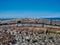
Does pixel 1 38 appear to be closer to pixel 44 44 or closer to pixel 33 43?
pixel 33 43

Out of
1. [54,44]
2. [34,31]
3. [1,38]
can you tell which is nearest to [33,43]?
[54,44]

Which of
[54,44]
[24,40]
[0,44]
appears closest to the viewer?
[0,44]

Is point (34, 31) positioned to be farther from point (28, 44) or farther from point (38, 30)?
point (28, 44)

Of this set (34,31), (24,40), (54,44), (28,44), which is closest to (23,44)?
(28,44)

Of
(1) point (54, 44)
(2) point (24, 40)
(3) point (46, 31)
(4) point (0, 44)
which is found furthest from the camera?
(3) point (46, 31)

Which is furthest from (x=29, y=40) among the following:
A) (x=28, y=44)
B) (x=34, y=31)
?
(x=34, y=31)

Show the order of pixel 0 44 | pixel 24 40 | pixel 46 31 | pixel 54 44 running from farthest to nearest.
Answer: pixel 46 31 < pixel 24 40 < pixel 54 44 < pixel 0 44

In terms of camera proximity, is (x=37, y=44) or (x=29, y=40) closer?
(x=37, y=44)

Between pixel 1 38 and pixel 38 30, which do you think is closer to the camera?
pixel 1 38
